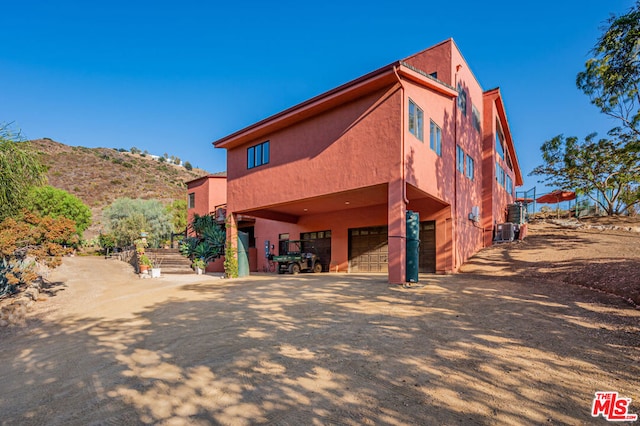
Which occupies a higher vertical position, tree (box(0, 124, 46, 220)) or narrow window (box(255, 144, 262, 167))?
narrow window (box(255, 144, 262, 167))

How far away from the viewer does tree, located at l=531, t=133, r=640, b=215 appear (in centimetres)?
2244

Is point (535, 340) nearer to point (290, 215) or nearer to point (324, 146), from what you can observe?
point (324, 146)

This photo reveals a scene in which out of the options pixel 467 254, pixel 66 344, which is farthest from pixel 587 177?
pixel 66 344

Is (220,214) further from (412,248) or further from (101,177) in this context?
(101,177)

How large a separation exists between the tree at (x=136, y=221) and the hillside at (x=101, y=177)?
606 inches

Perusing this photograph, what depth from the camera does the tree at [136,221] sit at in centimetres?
3219

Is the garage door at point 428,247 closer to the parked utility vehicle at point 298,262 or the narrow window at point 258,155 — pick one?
the parked utility vehicle at point 298,262

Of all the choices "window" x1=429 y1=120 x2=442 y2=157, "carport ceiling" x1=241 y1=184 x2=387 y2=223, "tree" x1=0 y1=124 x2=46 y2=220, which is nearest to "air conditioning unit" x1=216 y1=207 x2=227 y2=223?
"carport ceiling" x1=241 y1=184 x2=387 y2=223

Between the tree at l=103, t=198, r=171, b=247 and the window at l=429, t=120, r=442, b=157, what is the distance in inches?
1077

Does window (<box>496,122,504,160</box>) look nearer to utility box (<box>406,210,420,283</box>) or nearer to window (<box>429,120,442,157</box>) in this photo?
window (<box>429,120,442,157</box>)

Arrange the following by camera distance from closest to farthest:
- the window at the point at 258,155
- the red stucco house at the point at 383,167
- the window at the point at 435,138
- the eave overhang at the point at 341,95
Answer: the eave overhang at the point at 341,95 < the red stucco house at the point at 383,167 < the window at the point at 435,138 < the window at the point at 258,155

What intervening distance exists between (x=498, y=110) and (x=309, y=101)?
1401cm

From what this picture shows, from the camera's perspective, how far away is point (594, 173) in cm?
2373

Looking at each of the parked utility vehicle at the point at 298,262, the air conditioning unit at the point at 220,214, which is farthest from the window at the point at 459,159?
the air conditioning unit at the point at 220,214
